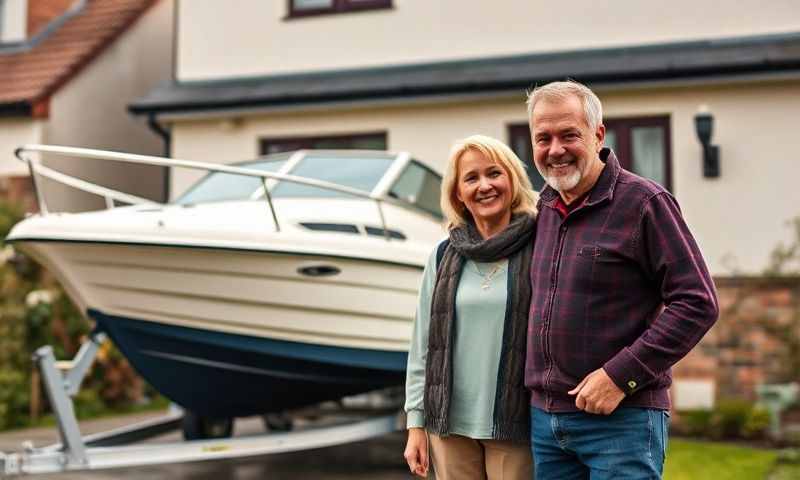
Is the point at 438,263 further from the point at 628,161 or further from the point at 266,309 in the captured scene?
the point at 628,161

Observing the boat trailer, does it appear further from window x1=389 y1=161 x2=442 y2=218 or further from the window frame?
the window frame

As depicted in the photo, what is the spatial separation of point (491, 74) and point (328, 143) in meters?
1.96

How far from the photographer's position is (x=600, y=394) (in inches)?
86.1

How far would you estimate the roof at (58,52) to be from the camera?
1059 cm

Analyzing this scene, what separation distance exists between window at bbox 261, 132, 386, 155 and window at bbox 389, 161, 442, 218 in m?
2.55

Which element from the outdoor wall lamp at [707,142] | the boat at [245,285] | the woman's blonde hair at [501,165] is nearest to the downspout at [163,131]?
the boat at [245,285]

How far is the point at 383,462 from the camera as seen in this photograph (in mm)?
6918

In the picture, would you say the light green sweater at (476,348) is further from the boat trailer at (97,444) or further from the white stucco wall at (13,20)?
the white stucco wall at (13,20)

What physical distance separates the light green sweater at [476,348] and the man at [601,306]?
182 millimetres

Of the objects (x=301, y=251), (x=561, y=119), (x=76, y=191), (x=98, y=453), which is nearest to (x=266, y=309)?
(x=301, y=251)

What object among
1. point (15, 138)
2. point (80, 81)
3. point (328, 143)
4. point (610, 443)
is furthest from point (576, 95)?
point (80, 81)

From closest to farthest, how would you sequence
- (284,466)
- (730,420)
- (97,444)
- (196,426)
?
(97,444) → (196,426) → (284,466) → (730,420)

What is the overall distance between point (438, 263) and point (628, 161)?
622 cm

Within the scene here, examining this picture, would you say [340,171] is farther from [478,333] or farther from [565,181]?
[565,181]
